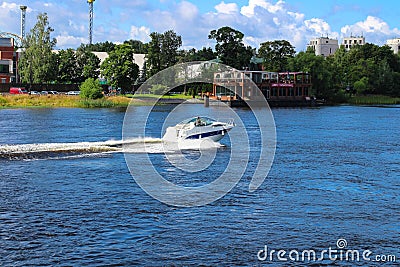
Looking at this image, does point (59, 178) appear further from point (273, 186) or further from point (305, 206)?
point (305, 206)

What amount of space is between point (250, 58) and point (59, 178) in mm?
118947

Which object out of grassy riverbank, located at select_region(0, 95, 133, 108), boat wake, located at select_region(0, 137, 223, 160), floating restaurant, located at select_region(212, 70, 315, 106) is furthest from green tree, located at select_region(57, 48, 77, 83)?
boat wake, located at select_region(0, 137, 223, 160)

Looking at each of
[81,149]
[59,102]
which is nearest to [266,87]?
[59,102]

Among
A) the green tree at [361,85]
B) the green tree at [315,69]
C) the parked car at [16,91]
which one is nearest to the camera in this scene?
the parked car at [16,91]

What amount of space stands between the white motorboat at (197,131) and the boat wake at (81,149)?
0.48m

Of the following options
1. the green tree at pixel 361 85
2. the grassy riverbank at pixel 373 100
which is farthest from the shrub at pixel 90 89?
the green tree at pixel 361 85

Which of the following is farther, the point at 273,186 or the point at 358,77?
the point at 358,77

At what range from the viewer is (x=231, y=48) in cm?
14238

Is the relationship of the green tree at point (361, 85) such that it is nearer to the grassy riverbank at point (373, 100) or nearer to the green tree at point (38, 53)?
the grassy riverbank at point (373, 100)

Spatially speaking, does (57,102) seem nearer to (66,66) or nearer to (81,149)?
(66,66)

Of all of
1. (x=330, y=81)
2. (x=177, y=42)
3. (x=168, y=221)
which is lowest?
(x=168, y=221)

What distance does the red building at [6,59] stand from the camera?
12431cm

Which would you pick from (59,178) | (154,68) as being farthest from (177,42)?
(59,178)

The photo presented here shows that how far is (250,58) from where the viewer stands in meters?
144
